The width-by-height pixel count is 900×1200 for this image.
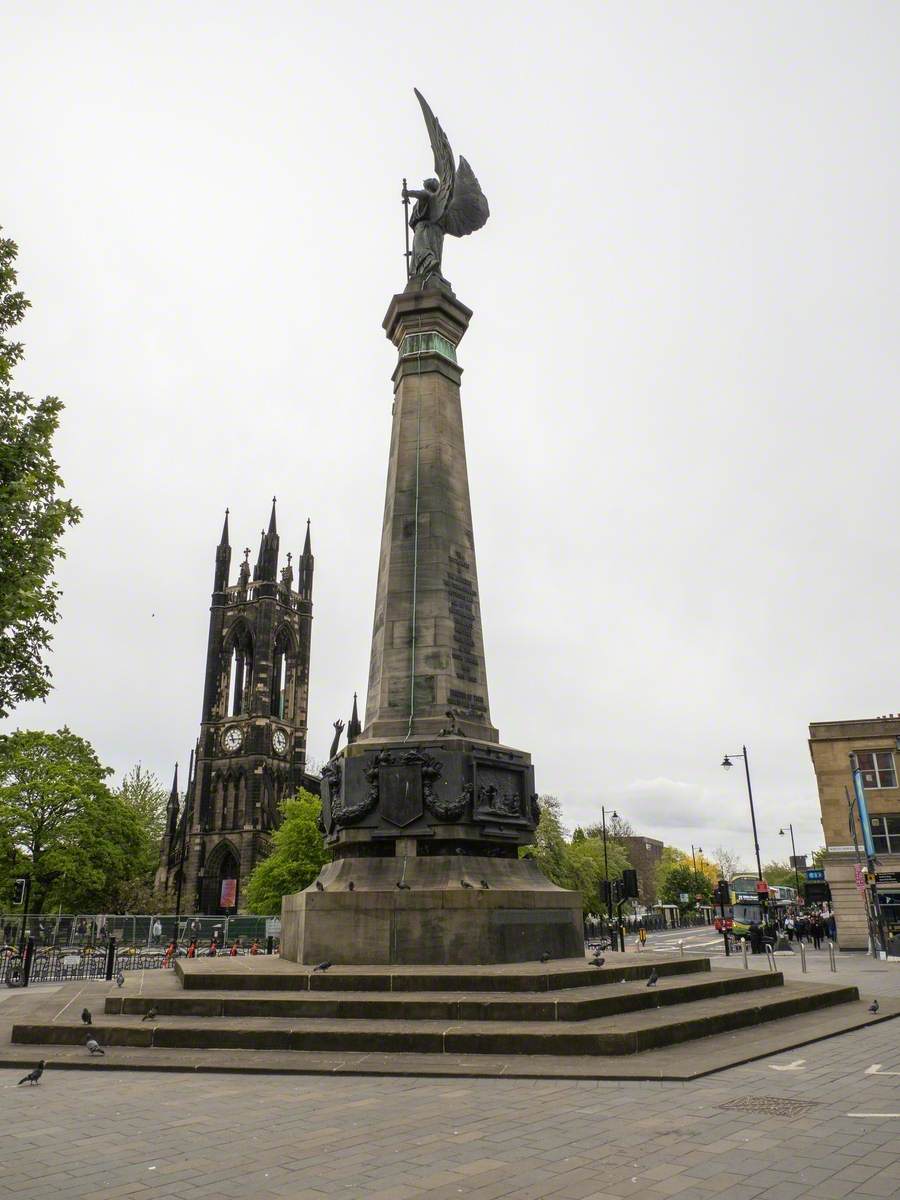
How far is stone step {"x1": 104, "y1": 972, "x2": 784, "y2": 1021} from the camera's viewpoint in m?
9.75

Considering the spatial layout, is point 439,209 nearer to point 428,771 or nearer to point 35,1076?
point 428,771

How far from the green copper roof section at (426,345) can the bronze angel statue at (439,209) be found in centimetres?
135

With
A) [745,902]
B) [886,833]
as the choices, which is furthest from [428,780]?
[745,902]

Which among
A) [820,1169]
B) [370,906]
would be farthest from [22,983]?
[820,1169]

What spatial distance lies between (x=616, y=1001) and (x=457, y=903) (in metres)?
2.88

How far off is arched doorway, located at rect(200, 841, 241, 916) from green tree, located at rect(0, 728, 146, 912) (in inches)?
1209

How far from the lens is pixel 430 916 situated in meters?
12.2

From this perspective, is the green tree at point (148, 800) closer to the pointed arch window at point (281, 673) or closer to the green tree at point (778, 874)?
the pointed arch window at point (281, 673)

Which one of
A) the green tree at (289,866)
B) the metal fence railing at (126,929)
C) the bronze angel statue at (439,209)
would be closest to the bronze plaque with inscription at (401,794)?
the bronze angel statue at (439,209)

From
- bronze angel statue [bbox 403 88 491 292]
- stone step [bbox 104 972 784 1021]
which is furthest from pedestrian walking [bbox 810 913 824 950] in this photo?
bronze angel statue [bbox 403 88 491 292]

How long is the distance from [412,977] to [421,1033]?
65.8 inches

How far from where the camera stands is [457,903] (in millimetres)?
12266

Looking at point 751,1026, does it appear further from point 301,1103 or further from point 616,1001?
point 301,1103

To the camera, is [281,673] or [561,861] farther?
[281,673]
